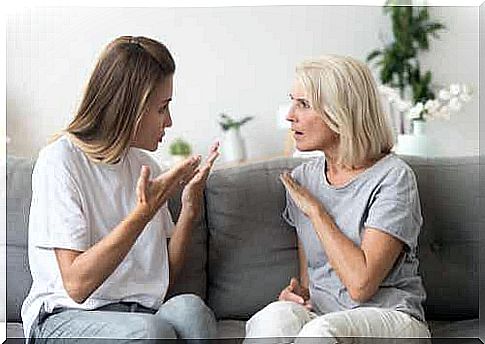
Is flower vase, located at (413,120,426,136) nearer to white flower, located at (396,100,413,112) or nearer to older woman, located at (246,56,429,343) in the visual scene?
white flower, located at (396,100,413,112)

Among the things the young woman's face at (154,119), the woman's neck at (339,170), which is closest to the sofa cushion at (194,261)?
the young woman's face at (154,119)

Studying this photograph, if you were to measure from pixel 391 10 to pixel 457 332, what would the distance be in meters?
2.23

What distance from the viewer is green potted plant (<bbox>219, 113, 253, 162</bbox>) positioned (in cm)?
367

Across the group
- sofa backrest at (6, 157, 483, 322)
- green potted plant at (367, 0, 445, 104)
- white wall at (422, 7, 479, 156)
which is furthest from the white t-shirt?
green potted plant at (367, 0, 445, 104)

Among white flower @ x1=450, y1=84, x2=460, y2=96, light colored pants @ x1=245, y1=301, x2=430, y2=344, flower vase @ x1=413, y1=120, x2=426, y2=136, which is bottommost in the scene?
light colored pants @ x1=245, y1=301, x2=430, y2=344

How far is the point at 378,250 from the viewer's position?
1556 mm

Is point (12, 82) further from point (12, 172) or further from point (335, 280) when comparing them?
point (335, 280)

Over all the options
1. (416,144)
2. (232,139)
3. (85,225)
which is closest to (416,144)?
(416,144)

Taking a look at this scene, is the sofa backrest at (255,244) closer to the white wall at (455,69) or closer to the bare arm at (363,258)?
the bare arm at (363,258)

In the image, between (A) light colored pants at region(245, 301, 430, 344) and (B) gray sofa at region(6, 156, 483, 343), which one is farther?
(B) gray sofa at region(6, 156, 483, 343)

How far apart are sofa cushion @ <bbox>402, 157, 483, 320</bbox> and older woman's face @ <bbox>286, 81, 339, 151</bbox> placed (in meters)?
0.22

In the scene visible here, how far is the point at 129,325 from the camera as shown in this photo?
4.87 feet

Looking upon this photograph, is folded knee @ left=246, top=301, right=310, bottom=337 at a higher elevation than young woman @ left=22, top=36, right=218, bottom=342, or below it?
below

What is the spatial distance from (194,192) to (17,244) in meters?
0.36
